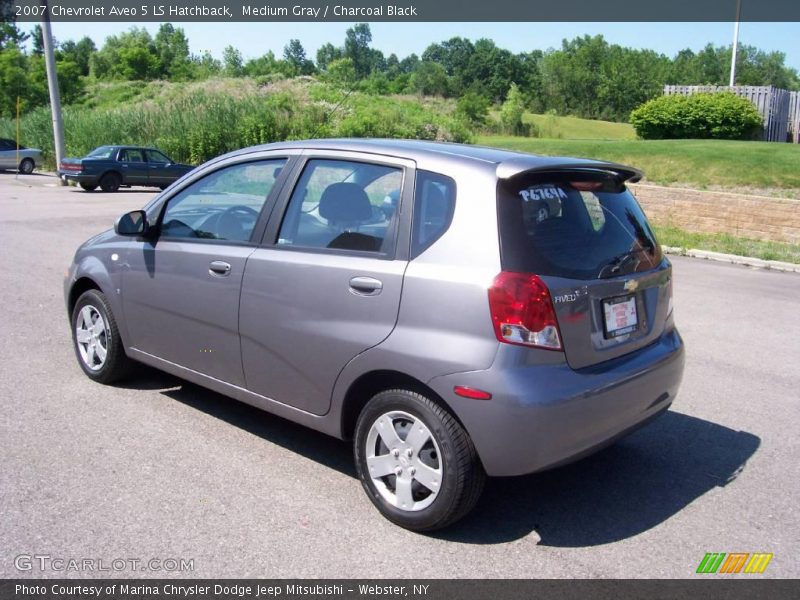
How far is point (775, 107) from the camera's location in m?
25.9

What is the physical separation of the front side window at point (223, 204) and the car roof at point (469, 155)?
0.85 feet

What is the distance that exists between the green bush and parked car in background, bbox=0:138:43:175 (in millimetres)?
25621

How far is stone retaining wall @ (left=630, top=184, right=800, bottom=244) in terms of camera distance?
13328mm

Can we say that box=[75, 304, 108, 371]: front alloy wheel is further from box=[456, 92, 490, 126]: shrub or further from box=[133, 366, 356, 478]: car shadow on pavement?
box=[456, 92, 490, 126]: shrub

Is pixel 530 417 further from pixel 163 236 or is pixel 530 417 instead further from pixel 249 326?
pixel 163 236

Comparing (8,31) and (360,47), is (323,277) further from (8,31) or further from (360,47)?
(360,47)

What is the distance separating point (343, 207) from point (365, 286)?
1.95 ft

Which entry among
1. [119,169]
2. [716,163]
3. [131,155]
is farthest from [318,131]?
[716,163]

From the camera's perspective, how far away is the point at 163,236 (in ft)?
17.0

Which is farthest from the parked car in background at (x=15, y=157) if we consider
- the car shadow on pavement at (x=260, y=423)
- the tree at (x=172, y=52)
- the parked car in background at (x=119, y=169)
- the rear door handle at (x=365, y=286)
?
the tree at (x=172, y=52)

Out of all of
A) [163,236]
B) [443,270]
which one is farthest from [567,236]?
[163,236]

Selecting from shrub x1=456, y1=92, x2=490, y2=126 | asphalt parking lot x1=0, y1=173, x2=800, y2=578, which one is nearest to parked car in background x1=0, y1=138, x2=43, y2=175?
shrub x1=456, y1=92, x2=490, y2=126

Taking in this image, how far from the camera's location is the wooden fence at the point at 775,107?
25.7 meters

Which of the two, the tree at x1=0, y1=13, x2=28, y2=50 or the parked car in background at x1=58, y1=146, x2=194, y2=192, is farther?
the tree at x1=0, y1=13, x2=28, y2=50
